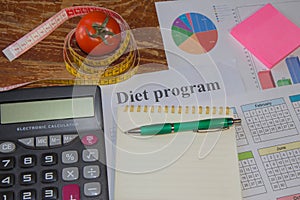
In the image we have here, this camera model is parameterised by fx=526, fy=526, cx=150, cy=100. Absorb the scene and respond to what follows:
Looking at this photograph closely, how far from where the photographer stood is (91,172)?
0.58m

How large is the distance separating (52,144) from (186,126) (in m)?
0.16

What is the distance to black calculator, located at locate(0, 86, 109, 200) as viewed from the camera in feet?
1.87

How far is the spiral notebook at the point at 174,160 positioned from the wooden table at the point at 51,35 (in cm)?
8

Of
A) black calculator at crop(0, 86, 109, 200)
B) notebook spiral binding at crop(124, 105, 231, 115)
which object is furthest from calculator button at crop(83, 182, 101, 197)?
notebook spiral binding at crop(124, 105, 231, 115)

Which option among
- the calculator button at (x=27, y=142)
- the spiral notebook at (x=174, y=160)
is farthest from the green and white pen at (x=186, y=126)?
the calculator button at (x=27, y=142)

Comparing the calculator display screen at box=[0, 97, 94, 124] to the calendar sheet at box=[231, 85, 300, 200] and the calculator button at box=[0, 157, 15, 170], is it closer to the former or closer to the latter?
the calculator button at box=[0, 157, 15, 170]

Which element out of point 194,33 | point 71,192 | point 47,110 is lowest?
point 71,192

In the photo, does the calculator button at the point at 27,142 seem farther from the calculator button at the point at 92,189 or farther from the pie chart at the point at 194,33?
the pie chart at the point at 194,33

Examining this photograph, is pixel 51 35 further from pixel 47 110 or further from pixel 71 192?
pixel 71 192

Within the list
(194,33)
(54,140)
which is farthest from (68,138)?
(194,33)

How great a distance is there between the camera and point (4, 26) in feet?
2.30

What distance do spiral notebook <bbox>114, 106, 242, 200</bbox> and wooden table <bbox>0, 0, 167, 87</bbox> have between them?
81 millimetres

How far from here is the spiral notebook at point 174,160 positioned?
589 mm

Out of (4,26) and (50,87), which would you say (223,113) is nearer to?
(50,87)
